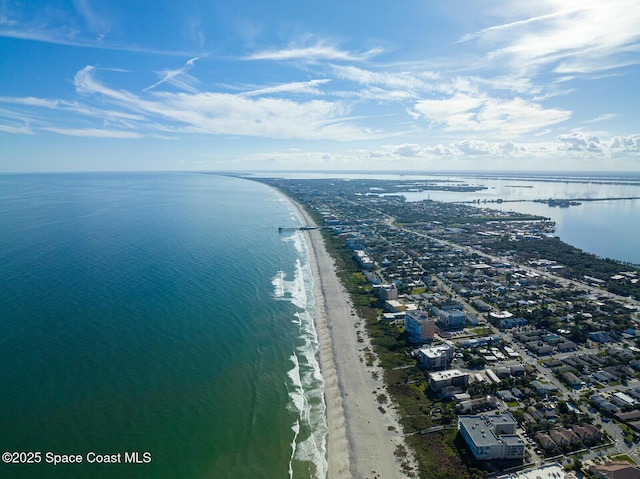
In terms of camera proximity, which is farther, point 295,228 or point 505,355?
point 295,228

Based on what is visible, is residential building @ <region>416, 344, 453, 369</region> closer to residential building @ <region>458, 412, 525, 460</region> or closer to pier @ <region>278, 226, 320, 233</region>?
residential building @ <region>458, 412, 525, 460</region>

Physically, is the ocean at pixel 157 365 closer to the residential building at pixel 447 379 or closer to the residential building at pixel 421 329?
the residential building at pixel 447 379

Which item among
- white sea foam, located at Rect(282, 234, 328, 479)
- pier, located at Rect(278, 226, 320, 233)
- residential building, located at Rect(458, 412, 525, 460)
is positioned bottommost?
white sea foam, located at Rect(282, 234, 328, 479)

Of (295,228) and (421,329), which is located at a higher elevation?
(295,228)

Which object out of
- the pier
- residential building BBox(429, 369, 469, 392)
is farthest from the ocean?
the pier

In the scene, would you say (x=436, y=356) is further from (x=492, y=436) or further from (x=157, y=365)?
(x=157, y=365)

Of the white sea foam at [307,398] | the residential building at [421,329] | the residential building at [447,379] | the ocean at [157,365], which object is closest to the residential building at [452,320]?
the residential building at [421,329]

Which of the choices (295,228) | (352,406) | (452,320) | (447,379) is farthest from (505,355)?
(295,228)
